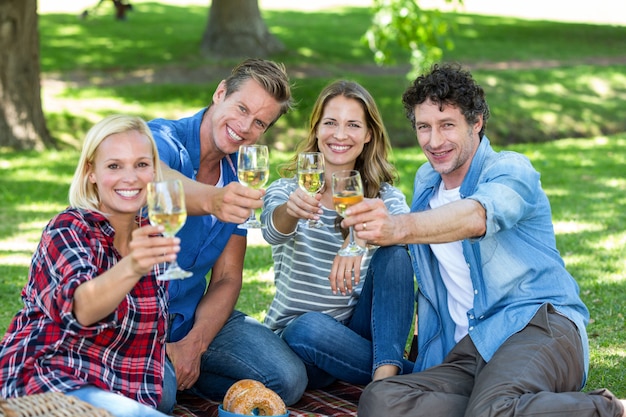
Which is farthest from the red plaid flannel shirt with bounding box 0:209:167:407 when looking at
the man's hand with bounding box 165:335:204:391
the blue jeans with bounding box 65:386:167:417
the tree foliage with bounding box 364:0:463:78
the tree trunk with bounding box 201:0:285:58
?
the tree trunk with bounding box 201:0:285:58

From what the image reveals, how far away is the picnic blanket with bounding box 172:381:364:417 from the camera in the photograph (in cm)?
497

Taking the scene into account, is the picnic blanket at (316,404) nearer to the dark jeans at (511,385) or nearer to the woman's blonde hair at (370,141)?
the dark jeans at (511,385)

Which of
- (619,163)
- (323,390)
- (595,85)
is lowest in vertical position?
(323,390)

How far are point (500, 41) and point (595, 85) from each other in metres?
6.41

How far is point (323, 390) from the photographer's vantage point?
541 centimetres

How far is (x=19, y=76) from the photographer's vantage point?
13867mm

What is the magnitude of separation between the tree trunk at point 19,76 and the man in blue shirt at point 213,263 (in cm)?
951

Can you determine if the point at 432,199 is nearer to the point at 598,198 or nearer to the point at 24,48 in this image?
the point at 598,198

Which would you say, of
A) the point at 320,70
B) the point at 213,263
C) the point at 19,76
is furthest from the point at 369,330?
the point at 320,70

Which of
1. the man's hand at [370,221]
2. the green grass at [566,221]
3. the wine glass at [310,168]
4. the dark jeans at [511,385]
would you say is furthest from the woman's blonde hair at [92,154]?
the green grass at [566,221]

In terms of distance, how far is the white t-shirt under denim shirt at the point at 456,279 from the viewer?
4.80 metres

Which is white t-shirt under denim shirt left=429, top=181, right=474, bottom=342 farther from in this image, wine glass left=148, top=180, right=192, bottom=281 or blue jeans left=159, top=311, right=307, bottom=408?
wine glass left=148, top=180, right=192, bottom=281

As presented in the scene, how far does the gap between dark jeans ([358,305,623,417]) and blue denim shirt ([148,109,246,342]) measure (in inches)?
47.5

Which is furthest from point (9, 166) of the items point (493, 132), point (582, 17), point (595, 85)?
point (582, 17)
